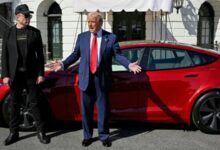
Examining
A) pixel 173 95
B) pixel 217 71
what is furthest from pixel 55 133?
pixel 217 71

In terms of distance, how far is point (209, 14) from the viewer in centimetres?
1545

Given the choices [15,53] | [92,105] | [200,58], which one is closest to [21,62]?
[15,53]

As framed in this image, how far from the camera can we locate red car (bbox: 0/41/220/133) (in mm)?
5289

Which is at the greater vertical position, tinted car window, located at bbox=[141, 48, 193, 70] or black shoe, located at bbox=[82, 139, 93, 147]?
tinted car window, located at bbox=[141, 48, 193, 70]

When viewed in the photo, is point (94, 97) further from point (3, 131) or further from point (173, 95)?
point (3, 131)

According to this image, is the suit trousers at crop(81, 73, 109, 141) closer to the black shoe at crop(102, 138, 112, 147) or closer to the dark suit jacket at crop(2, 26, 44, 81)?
the black shoe at crop(102, 138, 112, 147)

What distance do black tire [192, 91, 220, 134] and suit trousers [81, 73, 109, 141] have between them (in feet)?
4.46

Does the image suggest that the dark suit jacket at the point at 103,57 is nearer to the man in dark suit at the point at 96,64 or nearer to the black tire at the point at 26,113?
the man in dark suit at the point at 96,64

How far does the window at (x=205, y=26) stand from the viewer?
15.4 meters

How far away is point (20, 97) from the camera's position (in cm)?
504

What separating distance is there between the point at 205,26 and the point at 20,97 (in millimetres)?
11953

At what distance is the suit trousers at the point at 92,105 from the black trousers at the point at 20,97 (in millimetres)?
645

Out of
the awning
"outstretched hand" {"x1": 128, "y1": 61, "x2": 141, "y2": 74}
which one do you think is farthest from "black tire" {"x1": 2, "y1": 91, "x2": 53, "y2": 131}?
the awning

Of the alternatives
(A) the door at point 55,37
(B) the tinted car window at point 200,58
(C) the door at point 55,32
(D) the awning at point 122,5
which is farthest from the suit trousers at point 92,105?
(A) the door at point 55,37
